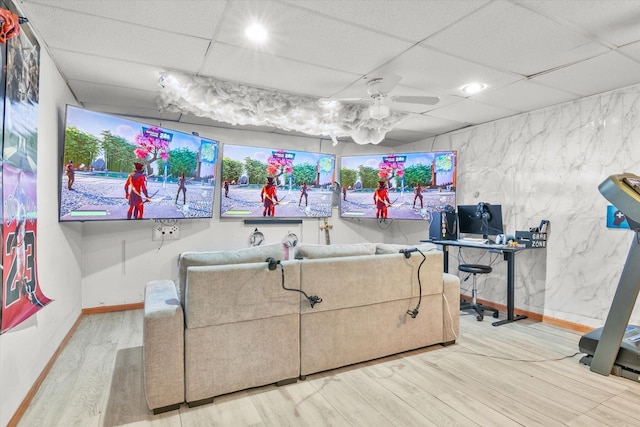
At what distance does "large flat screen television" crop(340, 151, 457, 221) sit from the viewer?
4.96 metres

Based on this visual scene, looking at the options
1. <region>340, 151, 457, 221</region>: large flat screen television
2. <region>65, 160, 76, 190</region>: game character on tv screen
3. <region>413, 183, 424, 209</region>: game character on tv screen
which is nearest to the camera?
<region>65, 160, 76, 190</region>: game character on tv screen

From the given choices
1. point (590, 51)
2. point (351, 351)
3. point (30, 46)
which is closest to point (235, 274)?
point (351, 351)

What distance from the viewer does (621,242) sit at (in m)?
3.41

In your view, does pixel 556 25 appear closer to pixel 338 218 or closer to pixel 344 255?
pixel 344 255

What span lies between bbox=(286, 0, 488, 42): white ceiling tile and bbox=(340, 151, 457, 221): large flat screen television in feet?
9.30

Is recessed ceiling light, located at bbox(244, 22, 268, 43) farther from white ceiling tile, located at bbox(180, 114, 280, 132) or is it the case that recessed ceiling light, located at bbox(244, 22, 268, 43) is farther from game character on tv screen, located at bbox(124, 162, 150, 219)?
white ceiling tile, located at bbox(180, 114, 280, 132)

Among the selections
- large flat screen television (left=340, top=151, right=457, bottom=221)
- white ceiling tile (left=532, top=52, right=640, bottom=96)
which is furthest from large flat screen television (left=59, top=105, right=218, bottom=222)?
white ceiling tile (left=532, top=52, right=640, bottom=96)

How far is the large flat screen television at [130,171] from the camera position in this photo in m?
3.10

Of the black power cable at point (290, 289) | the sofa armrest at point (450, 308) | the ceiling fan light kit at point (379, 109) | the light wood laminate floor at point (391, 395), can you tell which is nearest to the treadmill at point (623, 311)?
the light wood laminate floor at point (391, 395)

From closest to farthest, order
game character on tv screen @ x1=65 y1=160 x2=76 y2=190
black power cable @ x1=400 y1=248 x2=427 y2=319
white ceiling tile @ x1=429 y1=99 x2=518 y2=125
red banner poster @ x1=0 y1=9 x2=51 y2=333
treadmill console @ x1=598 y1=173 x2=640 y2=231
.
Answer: red banner poster @ x1=0 y1=9 x2=51 y2=333
treadmill console @ x1=598 y1=173 x2=640 y2=231
black power cable @ x1=400 y1=248 x2=427 y2=319
game character on tv screen @ x1=65 y1=160 x2=76 y2=190
white ceiling tile @ x1=429 y1=99 x2=518 y2=125

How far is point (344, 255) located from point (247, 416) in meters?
1.30

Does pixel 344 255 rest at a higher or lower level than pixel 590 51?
lower

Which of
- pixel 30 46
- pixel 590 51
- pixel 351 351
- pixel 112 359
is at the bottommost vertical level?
pixel 112 359

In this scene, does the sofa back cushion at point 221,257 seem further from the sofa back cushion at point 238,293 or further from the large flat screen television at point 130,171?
the large flat screen television at point 130,171
